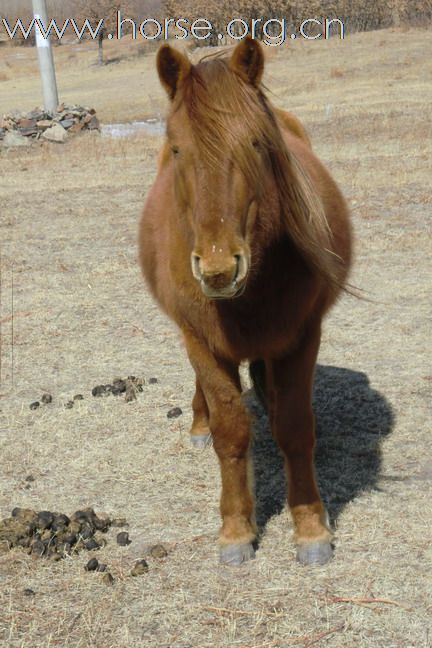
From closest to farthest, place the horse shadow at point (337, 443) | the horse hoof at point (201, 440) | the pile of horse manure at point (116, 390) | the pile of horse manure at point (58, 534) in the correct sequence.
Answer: the pile of horse manure at point (58, 534)
the horse shadow at point (337, 443)
the horse hoof at point (201, 440)
the pile of horse manure at point (116, 390)

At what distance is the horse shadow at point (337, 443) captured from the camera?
12.8 feet

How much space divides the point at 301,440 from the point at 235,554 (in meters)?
0.57

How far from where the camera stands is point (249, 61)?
104 inches

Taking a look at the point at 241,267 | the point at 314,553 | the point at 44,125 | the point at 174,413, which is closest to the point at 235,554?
the point at 314,553

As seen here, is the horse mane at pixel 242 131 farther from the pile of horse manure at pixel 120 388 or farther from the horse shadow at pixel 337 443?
the pile of horse manure at pixel 120 388

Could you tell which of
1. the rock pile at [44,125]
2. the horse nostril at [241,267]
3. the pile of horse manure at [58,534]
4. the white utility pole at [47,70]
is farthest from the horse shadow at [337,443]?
the white utility pole at [47,70]

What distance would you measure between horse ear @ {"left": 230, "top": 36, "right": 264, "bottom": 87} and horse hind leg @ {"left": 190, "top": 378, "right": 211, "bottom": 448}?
2.22 m

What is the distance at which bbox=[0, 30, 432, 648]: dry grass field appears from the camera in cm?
299

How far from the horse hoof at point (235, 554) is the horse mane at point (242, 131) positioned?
134 centimetres

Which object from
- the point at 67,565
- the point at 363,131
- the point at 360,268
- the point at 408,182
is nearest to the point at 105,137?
the point at 363,131

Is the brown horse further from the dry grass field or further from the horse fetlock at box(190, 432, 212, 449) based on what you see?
the horse fetlock at box(190, 432, 212, 449)

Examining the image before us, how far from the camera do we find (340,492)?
153 inches

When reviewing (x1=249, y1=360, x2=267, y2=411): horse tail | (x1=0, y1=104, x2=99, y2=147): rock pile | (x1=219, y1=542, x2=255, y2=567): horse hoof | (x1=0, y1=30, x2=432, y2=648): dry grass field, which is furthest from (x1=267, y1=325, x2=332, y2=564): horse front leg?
(x1=0, y1=104, x2=99, y2=147): rock pile

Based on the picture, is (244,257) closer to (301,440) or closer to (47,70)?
(301,440)
